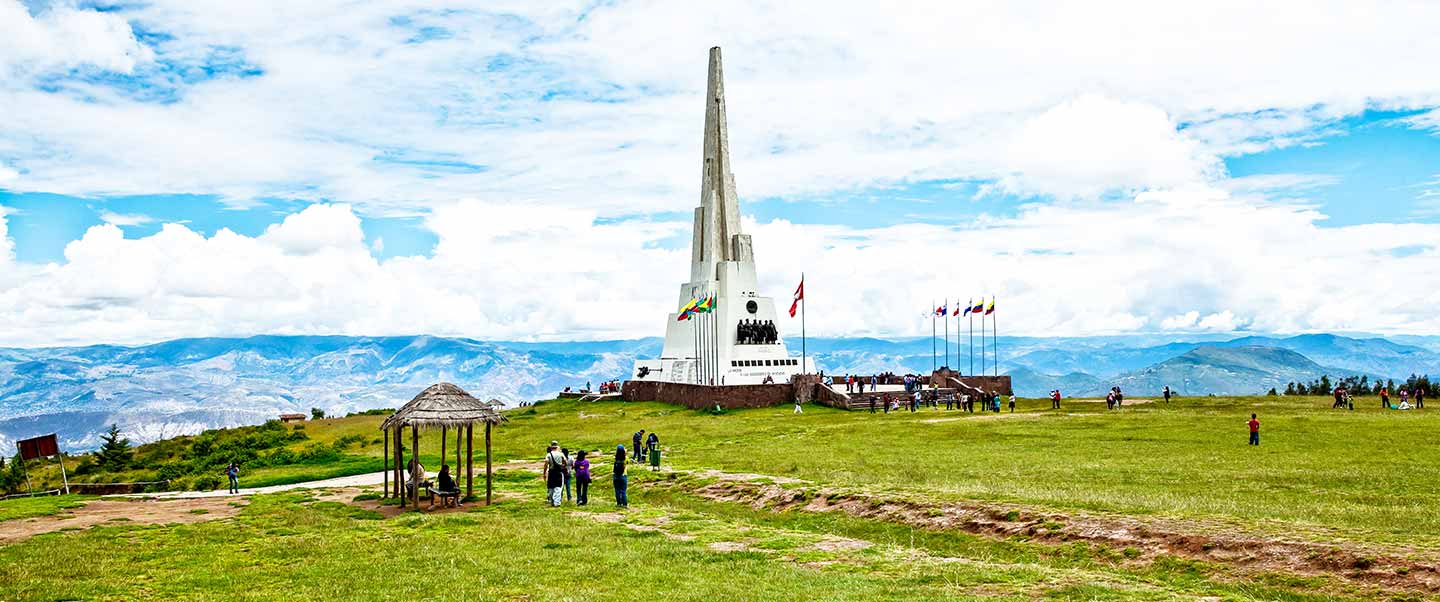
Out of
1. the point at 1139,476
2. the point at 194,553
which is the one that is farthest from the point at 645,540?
the point at 1139,476

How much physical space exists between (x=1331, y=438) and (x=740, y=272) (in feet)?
157

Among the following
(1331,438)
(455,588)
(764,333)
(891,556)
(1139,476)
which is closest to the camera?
(455,588)

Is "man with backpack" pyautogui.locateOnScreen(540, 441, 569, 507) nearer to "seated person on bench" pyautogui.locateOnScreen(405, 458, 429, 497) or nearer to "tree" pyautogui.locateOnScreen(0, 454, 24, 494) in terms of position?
"seated person on bench" pyautogui.locateOnScreen(405, 458, 429, 497)

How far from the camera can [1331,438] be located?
33531 millimetres

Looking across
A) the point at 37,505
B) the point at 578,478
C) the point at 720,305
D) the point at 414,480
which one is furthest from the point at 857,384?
the point at 37,505

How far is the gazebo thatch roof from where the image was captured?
25062 mm

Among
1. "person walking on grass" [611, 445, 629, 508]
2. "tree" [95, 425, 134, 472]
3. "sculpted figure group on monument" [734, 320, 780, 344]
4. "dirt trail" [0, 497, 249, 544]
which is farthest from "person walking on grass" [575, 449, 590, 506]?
"sculpted figure group on monument" [734, 320, 780, 344]

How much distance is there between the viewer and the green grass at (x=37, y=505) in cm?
2533

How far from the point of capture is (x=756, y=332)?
76.6m

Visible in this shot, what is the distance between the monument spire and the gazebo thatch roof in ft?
171

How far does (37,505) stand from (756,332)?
53.3m

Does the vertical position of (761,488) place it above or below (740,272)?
below

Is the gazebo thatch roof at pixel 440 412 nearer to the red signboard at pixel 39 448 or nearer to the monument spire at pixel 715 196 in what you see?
the red signboard at pixel 39 448

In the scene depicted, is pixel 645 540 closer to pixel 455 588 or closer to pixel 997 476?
pixel 455 588
